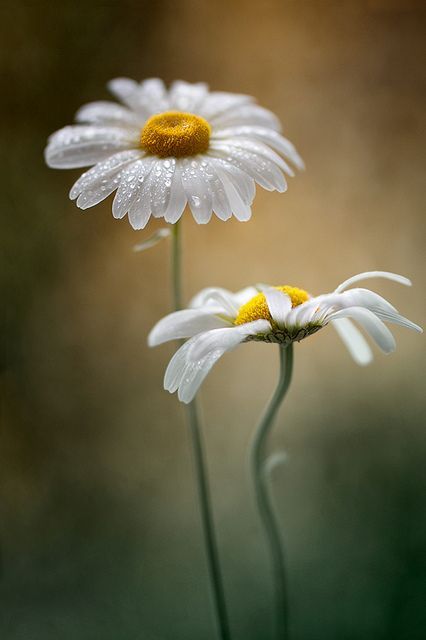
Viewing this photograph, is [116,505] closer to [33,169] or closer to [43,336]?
[43,336]

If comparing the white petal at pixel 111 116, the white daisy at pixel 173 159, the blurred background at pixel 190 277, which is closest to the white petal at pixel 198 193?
the white daisy at pixel 173 159

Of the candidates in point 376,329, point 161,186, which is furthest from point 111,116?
point 376,329

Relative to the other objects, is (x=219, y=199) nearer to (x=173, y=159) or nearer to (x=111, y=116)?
(x=173, y=159)

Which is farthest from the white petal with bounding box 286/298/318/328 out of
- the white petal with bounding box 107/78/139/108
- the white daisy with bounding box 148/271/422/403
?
the white petal with bounding box 107/78/139/108

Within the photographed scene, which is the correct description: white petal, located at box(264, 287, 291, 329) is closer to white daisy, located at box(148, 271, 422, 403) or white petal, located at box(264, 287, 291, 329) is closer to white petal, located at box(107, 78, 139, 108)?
white daisy, located at box(148, 271, 422, 403)

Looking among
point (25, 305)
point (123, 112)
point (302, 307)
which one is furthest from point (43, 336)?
point (302, 307)

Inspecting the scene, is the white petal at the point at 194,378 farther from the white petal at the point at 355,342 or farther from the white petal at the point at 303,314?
the white petal at the point at 355,342

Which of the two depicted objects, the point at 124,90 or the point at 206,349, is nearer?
the point at 206,349
